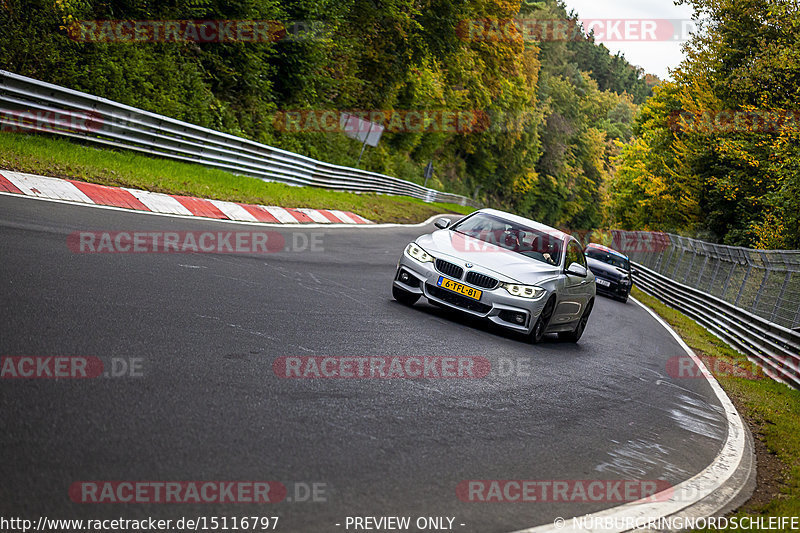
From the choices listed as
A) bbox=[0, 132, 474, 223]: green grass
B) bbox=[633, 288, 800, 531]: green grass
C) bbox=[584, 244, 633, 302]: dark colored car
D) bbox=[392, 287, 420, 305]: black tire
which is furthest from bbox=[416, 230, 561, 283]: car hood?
bbox=[584, 244, 633, 302]: dark colored car

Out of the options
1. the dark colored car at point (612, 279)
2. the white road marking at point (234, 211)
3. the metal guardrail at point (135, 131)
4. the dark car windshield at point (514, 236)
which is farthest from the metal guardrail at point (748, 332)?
the metal guardrail at point (135, 131)

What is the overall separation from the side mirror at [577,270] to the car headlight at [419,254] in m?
2.06

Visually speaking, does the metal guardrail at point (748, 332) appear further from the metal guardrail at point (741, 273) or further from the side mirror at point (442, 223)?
the side mirror at point (442, 223)

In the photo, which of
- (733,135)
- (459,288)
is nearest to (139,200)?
(459,288)

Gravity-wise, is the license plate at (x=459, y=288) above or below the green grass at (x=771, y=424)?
above

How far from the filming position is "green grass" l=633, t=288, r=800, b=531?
6023mm

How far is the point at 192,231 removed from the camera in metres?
12.3

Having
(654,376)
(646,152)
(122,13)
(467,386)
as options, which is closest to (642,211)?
(646,152)

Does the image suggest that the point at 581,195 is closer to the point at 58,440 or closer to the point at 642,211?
the point at 642,211

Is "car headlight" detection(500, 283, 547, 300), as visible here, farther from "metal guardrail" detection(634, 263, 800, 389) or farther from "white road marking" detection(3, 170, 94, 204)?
"white road marking" detection(3, 170, 94, 204)

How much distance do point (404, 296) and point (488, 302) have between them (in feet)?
4.07

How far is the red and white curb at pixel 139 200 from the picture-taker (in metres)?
11.8

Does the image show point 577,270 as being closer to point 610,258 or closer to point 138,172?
point 138,172

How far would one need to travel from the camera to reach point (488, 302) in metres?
10.1
